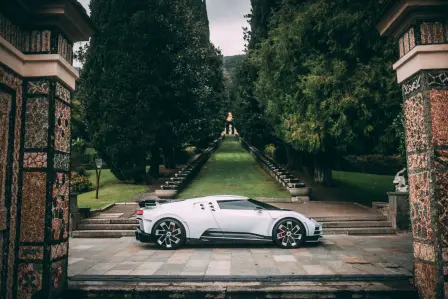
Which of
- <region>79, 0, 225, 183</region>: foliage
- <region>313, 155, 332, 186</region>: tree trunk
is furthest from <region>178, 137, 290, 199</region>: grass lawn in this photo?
<region>79, 0, 225, 183</region>: foliage

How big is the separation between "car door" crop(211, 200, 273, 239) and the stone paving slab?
0.38 m

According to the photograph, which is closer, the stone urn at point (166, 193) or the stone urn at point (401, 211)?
the stone urn at point (401, 211)

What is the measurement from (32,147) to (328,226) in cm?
896

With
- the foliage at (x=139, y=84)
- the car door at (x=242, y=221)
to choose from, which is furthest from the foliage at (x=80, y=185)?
the car door at (x=242, y=221)

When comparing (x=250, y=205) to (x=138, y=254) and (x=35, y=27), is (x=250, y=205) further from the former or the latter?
(x=35, y=27)

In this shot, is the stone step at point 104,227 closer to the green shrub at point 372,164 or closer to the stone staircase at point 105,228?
the stone staircase at point 105,228

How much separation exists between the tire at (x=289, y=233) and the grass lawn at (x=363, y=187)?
9118 mm

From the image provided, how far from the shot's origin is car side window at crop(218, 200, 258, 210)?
28.5 feet

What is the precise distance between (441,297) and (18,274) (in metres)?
5.53

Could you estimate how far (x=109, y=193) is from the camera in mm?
17766

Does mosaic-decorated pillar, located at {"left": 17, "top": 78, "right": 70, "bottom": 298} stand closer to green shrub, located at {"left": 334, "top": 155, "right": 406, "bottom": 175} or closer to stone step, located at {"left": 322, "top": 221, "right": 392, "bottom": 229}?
stone step, located at {"left": 322, "top": 221, "right": 392, "bottom": 229}

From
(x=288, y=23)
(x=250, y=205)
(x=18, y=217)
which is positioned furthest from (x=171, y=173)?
(x=18, y=217)

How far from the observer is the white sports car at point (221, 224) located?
336 inches

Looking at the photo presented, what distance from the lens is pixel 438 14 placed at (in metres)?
4.94
